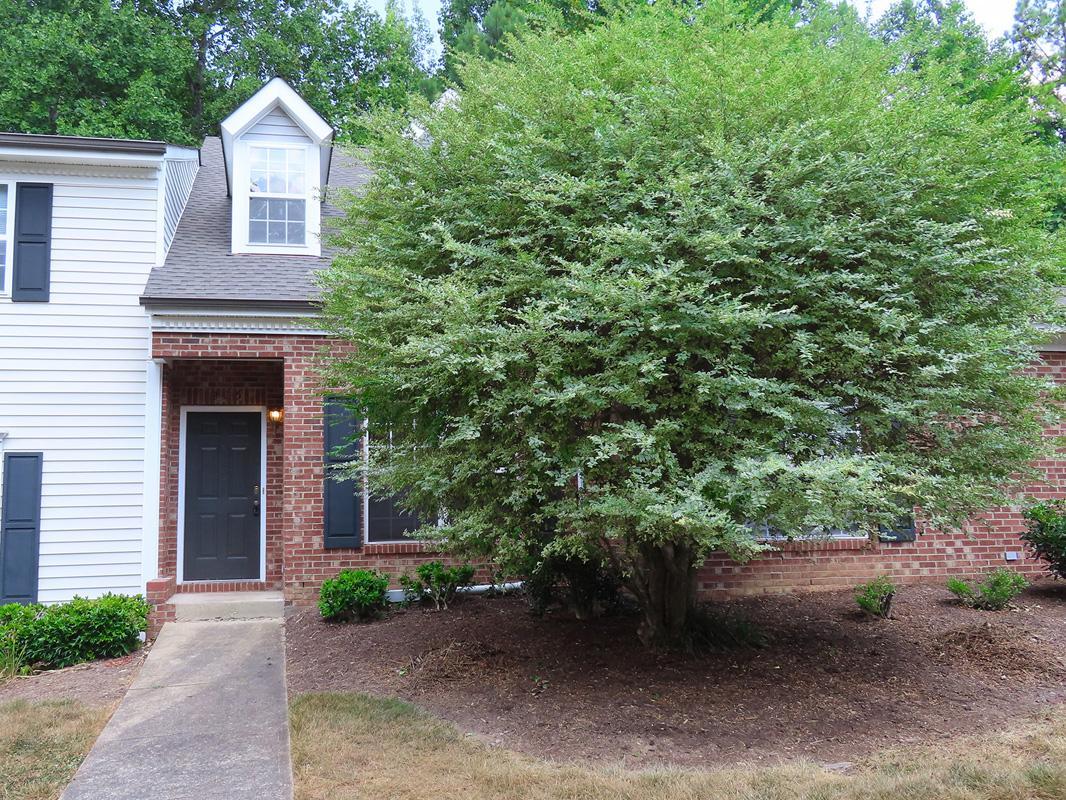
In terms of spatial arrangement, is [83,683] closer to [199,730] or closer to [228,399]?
[199,730]

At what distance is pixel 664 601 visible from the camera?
6.61m

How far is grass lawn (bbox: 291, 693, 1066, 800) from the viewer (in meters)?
3.80

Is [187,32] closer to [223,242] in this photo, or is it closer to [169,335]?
[223,242]

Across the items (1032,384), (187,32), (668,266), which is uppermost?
(187,32)

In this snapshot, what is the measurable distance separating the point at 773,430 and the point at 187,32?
23590mm

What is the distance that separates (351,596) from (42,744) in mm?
3245

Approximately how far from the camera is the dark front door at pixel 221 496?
29.8 feet

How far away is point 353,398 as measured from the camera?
21.3 feet

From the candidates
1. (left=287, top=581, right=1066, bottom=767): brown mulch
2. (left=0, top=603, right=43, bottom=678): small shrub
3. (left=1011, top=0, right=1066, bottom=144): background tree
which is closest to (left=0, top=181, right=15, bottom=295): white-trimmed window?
(left=0, top=603, right=43, bottom=678): small shrub

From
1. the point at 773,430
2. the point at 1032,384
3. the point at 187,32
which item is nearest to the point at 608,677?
the point at 773,430

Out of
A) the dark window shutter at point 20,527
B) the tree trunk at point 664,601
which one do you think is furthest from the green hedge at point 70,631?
the tree trunk at point 664,601

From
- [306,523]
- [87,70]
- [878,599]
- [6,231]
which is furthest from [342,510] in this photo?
[87,70]

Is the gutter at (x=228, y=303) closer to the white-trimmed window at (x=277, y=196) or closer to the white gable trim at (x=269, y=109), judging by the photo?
the white-trimmed window at (x=277, y=196)

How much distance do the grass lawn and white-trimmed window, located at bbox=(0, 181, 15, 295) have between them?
20.9ft
